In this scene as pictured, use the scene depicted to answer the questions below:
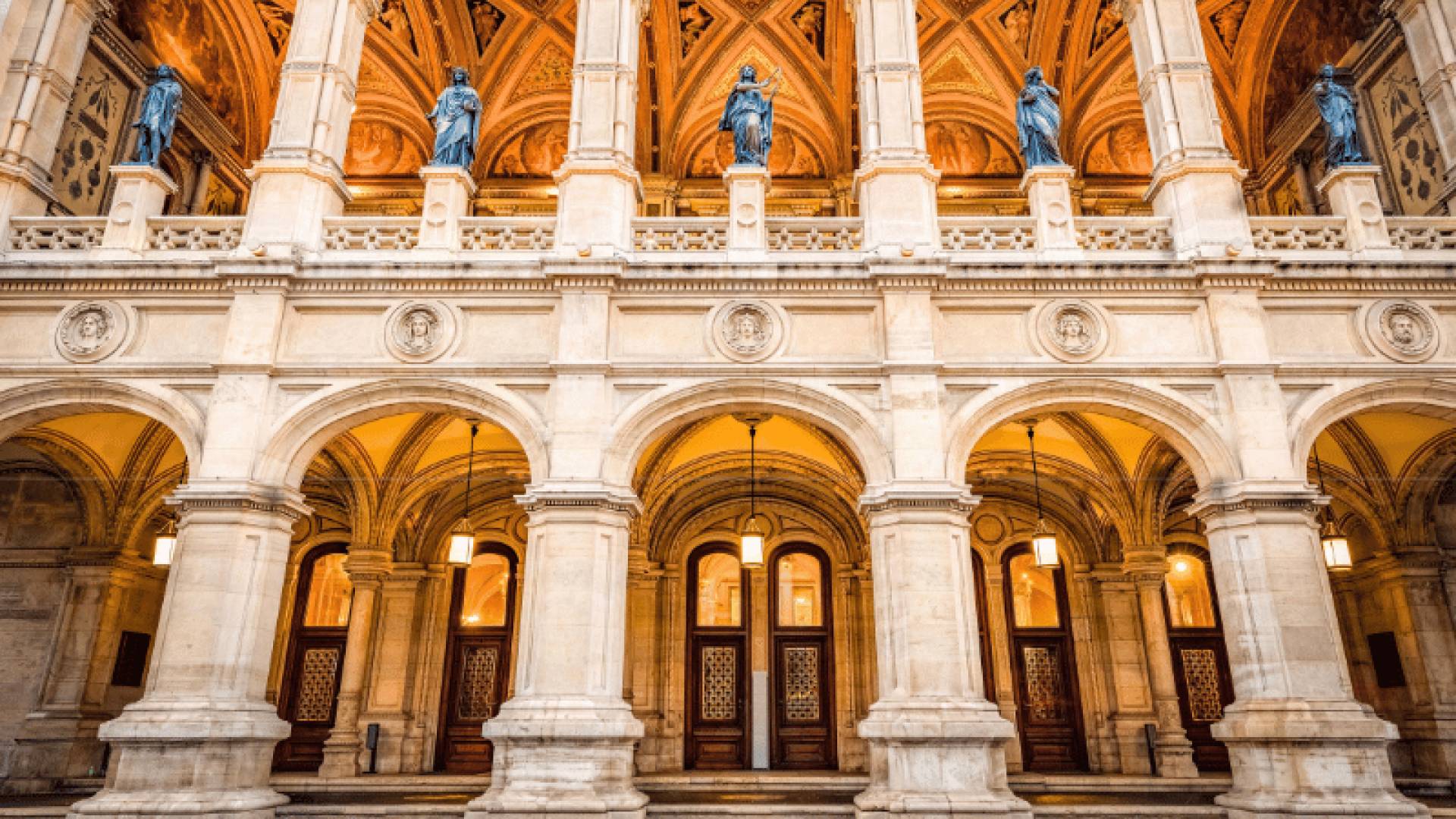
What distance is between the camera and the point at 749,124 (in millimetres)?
12797

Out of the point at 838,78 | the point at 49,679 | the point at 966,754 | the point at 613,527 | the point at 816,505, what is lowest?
the point at 966,754

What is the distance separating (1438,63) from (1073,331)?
285 inches

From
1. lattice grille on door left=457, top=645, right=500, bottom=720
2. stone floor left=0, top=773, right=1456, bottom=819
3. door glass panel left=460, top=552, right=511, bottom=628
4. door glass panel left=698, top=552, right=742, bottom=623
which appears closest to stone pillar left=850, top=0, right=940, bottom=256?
stone floor left=0, top=773, right=1456, bottom=819

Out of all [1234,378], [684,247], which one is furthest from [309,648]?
[1234,378]

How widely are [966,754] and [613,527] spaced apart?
4.51 meters

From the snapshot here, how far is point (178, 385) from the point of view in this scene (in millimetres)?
11219

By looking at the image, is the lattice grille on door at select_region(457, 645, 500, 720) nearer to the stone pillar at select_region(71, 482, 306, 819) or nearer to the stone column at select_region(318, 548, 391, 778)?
the stone column at select_region(318, 548, 391, 778)

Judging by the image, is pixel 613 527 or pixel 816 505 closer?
pixel 613 527

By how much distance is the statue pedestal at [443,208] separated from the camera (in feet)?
39.3

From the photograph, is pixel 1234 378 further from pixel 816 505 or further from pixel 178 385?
pixel 178 385

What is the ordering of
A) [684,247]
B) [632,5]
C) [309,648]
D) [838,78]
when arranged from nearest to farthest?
[684,247] < [632,5] < [309,648] < [838,78]

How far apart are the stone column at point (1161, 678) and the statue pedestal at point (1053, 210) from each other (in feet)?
20.4

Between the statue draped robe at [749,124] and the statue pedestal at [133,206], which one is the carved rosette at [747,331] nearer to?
the statue draped robe at [749,124]

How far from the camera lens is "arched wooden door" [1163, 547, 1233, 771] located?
1617 centimetres
